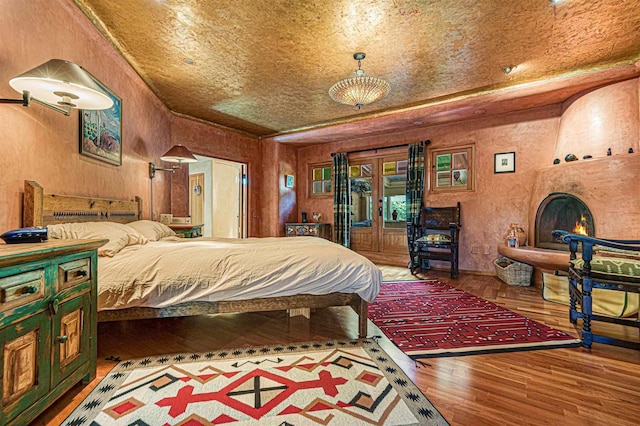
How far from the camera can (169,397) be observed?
151 centimetres

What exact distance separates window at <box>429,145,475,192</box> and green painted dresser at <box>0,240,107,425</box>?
493 centimetres

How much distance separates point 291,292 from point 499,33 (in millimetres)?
3038

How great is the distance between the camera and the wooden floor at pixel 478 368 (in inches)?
55.4

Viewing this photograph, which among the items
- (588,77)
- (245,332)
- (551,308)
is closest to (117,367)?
(245,332)

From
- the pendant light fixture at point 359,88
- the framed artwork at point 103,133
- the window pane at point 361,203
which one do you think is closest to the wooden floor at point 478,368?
the framed artwork at point 103,133

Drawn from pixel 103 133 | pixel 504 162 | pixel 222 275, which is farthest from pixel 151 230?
pixel 504 162

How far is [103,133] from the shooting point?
280cm

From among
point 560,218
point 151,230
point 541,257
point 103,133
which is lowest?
point 541,257

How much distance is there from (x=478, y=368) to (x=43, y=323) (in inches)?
93.7

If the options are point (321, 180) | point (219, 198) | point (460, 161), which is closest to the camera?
point (460, 161)

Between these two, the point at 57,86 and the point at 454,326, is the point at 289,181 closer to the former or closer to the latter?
the point at 454,326

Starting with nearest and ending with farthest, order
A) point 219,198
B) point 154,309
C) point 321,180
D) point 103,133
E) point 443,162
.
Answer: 1. point 154,309
2. point 103,133
3. point 443,162
4. point 321,180
5. point 219,198

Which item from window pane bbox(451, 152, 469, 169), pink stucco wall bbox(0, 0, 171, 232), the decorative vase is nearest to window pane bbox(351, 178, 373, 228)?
window pane bbox(451, 152, 469, 169)

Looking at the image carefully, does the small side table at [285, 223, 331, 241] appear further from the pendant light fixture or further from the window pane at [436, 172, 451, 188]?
the pendant light fixture
